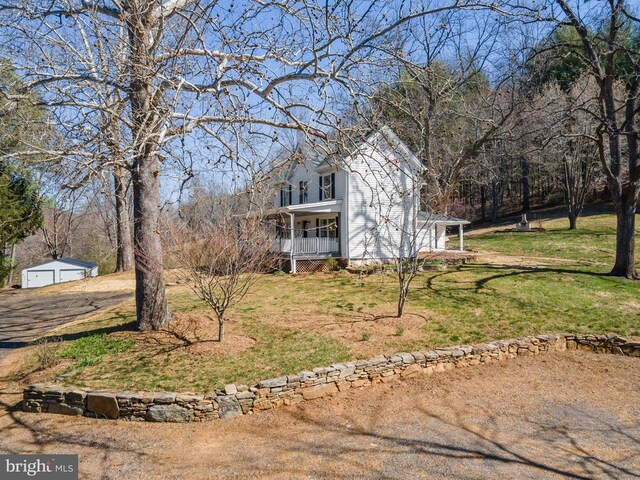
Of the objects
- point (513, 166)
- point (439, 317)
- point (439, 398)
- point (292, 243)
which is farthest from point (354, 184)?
point (513, 166)

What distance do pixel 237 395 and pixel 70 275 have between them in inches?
719

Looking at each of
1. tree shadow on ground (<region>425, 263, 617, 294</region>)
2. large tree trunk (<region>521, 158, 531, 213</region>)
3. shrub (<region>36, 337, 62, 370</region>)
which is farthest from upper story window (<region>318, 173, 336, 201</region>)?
large tree trunk (<region>521, 158, 531, 213</region>)

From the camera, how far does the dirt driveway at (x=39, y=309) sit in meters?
9.38

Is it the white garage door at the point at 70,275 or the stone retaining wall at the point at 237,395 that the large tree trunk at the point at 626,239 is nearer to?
the stone retaining wall at the point at 237,395

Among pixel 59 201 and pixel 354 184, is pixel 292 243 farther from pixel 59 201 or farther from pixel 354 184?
pixel 59 201

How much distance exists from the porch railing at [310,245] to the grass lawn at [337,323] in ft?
9.25

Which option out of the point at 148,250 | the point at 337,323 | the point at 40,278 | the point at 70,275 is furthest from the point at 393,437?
the point at 40,278

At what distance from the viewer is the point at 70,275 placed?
20078 millimetres

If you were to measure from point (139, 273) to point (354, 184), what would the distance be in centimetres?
1157

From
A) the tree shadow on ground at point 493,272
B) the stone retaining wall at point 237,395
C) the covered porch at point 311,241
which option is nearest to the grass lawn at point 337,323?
the tree shadow on ground at point 493,272

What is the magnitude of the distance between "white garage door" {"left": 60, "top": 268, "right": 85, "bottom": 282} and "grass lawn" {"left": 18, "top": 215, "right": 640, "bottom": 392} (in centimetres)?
898

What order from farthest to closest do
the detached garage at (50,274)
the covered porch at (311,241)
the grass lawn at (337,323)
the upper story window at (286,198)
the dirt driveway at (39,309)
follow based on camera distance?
the upper story window at (286,198) < the detached garage at (50,274) < the covered porch at (311,241) < the dirt driveway at (39,309) < the grass lawn at (337,323)

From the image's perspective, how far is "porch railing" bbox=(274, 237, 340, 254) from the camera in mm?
17625

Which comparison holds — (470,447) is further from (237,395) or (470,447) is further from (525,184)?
(525,184)
